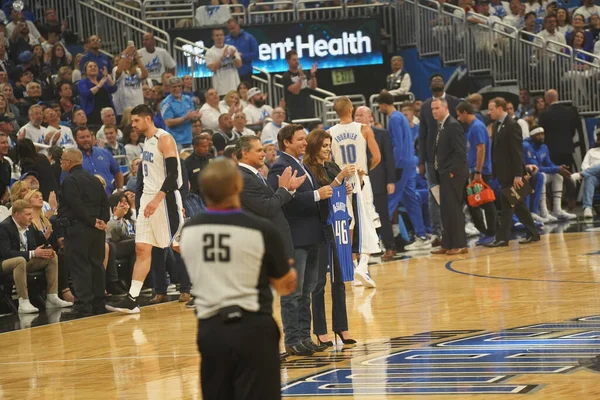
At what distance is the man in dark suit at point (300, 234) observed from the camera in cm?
889

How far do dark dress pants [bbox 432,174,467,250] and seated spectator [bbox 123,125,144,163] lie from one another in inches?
177

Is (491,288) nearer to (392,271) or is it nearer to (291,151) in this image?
(392,271)

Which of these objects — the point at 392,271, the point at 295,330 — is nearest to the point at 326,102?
the point at 392,271

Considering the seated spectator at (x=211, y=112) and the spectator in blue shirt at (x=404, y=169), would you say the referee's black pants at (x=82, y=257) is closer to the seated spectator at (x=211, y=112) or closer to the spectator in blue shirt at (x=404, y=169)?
the spectator in blue shirt at (x=404, y=169)

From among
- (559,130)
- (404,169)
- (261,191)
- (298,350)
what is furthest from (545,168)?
(261,191)

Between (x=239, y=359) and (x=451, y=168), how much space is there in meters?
10.4

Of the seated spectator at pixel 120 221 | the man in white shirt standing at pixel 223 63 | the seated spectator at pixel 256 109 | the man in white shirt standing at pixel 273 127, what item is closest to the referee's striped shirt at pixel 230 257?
the seated spectator at pixel 120 221

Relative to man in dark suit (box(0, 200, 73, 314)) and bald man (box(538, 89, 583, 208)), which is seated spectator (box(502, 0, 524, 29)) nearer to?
bald man (box(538, 89, 583, 208))

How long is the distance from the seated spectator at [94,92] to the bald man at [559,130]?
7655 millimetres

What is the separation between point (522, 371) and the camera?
25.2 feet

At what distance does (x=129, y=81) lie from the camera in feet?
63.4

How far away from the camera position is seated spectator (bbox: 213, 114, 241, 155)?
1642cm

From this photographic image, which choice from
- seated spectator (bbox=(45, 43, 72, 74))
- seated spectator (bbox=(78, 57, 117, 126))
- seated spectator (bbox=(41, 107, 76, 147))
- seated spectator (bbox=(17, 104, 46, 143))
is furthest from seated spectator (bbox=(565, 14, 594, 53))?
seated spectator (bbox=(17, 104, 46, 143))

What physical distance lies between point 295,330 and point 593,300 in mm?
3241
